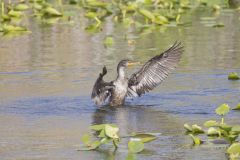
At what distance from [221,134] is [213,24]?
34.0 feet

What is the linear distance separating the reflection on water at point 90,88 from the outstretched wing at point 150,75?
18cm

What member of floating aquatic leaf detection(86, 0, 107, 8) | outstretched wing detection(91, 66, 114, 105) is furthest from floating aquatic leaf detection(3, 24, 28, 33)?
outstretched wing detection(91, 66, 114, 105)

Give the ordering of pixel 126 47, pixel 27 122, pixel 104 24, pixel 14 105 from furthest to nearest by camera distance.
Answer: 1. pixel 104 24
2. pixel 126 47
3. pixel 14 105
4. pixel 27 122

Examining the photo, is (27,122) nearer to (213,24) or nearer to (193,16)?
(213,24)

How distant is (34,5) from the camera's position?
2255 centimetres

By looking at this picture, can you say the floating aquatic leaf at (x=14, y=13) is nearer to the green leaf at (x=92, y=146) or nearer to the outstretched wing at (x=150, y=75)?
the outstretched wing at (x=150, y=75)

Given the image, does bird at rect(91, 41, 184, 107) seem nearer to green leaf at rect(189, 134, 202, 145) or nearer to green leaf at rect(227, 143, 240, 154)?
green leaf at rect(189, 134, 202, 145)

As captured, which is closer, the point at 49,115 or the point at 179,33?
the point at 49,115

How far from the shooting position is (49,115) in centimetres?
1177

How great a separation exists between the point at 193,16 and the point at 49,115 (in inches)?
406

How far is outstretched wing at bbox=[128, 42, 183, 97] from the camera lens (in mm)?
12875

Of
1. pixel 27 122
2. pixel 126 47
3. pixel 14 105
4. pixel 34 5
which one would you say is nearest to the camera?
pixel 27 122

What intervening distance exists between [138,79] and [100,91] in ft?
2.43

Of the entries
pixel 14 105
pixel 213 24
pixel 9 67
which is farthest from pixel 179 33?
pixel 14 105
